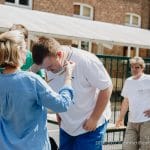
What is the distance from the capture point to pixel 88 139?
14.6 ft

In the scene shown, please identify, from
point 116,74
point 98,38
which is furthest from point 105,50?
point 116,74

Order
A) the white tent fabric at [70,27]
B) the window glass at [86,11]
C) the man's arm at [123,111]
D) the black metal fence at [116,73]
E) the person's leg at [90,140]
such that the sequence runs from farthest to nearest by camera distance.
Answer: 1. the window glass at [86,11]
2. the white tent fabric at [70,27]
3. the black metal fence at [116,73]
4. the man's arm at [123,111]
5. the person's leg at [90,140]

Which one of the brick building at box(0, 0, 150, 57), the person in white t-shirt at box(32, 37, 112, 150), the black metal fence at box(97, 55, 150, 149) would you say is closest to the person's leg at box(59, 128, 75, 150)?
the person in white t-shirt at box(32, 37, 112, 150)

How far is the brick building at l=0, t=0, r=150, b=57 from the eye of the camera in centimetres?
2416

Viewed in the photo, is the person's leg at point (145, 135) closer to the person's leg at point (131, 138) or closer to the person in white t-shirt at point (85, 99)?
the person's leg at point (131, 138)

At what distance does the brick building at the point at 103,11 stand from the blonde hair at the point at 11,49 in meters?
19.3

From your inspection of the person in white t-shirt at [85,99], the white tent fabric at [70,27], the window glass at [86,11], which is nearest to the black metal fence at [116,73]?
the person in white t-shirt at [85,99]

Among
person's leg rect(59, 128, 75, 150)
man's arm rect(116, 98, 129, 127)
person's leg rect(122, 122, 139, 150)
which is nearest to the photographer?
person's leg rect(59, 128, 75, 150)

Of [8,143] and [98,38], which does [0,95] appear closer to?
[8,143]

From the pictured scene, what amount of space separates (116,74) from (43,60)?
13.9 feet

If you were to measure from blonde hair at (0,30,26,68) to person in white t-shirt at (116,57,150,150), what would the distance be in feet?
11.9

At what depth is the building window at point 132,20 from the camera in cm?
2934

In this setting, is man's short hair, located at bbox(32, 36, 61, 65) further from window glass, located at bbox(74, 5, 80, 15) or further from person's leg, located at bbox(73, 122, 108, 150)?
window glass, located at bbox(74, 5, 80, 15)

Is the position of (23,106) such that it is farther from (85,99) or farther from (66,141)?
(66,141)
